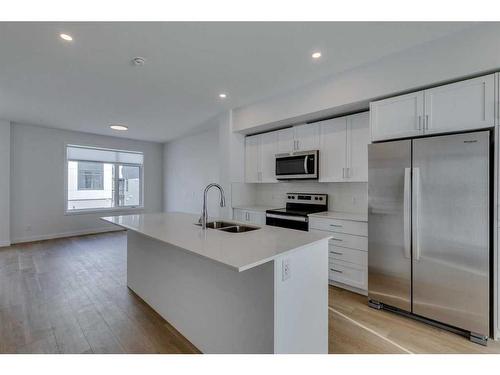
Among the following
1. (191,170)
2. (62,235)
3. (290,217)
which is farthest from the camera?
(191,170)

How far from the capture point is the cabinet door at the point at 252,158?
4164mm

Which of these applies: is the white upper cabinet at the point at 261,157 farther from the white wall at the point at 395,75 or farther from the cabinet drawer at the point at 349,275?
the cabinet drawer at the point at 349,275

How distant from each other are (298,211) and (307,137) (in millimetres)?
1095

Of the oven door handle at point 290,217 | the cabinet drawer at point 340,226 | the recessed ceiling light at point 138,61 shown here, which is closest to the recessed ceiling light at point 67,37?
the recessed ceiling light at point 138,61

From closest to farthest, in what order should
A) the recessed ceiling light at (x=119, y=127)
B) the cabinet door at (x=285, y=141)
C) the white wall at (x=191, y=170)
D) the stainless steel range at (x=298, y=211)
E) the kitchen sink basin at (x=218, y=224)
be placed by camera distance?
the kitchen sink basin at (x=218, y=224), the stainless steel range at (x=298, y=211), the cabinet door at (x=285, y=141), the recessed ceiling light at (x=119, y=127), the white wall at (x=191, y=170)

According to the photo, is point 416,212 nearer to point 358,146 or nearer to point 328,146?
point 358,146

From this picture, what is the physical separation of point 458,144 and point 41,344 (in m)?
3.73

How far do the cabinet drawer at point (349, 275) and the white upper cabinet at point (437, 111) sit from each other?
1503mm

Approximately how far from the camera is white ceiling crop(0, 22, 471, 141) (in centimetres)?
198

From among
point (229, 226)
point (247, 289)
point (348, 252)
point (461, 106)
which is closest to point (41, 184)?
point (229, 226)

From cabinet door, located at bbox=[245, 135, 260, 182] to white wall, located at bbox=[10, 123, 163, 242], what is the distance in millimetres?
4178

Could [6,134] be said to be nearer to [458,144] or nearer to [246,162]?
[246,162]

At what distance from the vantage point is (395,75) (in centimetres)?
235
